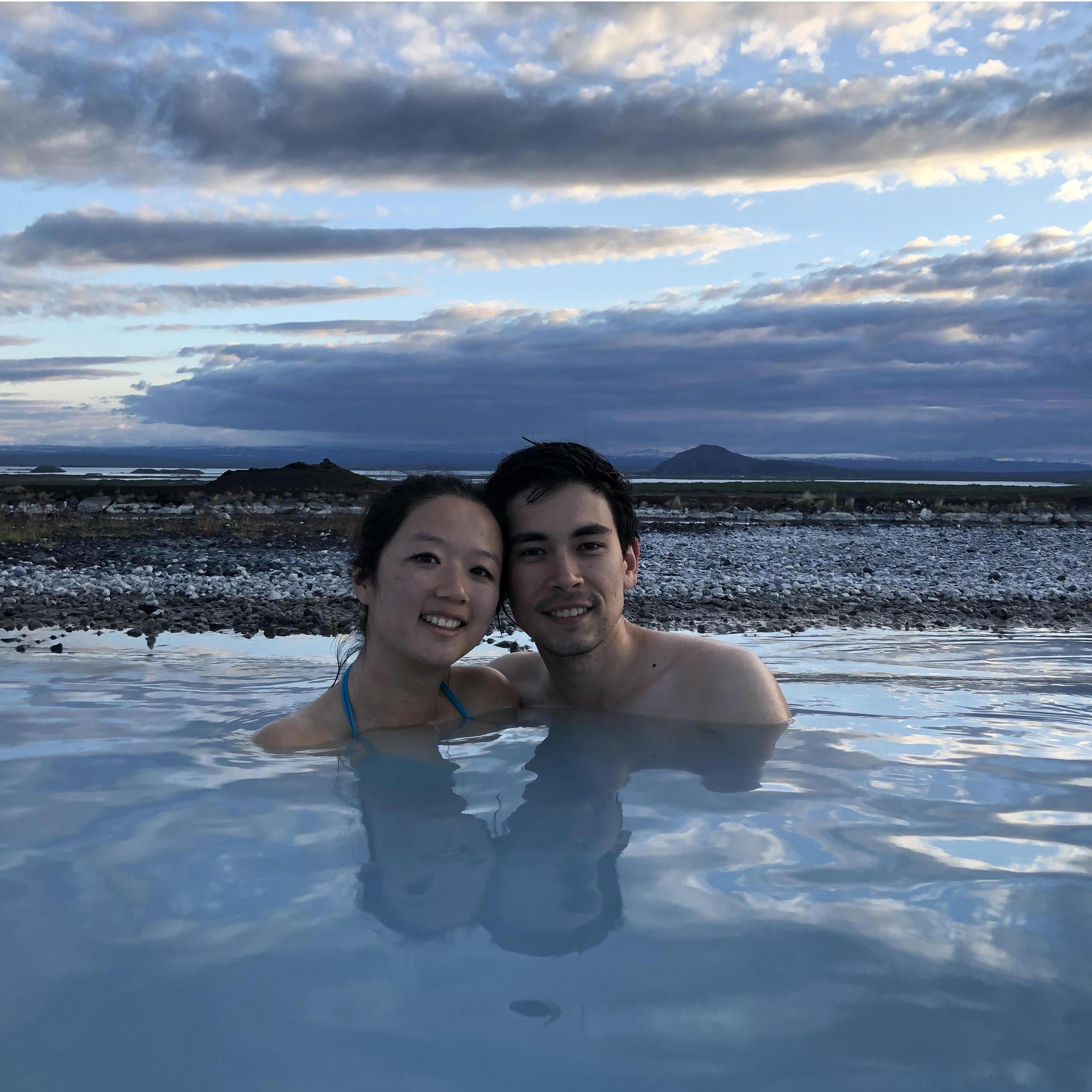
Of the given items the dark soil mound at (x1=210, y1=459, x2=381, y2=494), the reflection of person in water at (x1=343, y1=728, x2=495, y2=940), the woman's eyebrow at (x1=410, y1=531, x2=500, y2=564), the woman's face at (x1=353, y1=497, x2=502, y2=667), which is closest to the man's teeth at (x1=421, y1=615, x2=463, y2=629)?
the woman's face at (x1=353, y1=497, x2=502, y2=667)

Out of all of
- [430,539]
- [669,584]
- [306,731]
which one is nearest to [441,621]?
[430,539]

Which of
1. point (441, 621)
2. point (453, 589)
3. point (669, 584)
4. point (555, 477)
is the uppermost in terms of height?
point (555, 477)

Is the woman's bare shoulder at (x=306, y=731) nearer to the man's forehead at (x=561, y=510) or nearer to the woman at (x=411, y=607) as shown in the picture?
the woman at (x=411, y=607)

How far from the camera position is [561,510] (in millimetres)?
4594

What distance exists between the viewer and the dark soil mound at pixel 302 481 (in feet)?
123

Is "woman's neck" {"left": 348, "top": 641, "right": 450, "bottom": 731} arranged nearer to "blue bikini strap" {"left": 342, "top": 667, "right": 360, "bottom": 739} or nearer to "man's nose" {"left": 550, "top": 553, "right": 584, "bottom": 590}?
"blue bikini strap" {"left": 342, "top": 667, "right": 360, "bottom": 739}

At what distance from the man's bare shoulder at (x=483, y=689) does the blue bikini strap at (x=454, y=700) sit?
0.02 m

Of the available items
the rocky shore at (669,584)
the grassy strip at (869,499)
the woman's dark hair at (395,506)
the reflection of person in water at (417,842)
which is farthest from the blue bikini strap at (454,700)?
the grassy strip at (869,499)

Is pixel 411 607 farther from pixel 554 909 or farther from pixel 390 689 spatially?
pixel 554 909

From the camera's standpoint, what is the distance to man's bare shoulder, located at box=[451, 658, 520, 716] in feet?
17.9

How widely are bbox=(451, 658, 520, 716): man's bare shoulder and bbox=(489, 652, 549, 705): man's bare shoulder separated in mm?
55

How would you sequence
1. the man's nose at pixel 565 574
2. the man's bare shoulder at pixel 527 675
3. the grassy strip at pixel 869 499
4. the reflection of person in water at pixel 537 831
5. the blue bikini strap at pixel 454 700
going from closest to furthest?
the reflection of person in water at pixel 537 831 → the man's nose at pixel 565 574 → the blue bikini strap at pixel 454 700 → the man's bare shoulder at pixel 527 675 → the grassy strip at pixel 869 499

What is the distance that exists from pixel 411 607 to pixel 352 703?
93cm

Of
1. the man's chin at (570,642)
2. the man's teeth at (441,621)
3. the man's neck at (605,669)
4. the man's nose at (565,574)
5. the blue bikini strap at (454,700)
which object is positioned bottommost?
the blue bikini strap at (454,700)
